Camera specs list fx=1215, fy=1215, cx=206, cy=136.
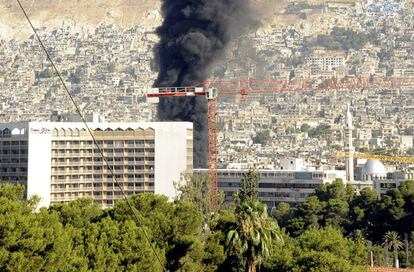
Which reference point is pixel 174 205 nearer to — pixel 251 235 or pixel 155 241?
pixel 155 241

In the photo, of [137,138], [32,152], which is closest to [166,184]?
[137,138]

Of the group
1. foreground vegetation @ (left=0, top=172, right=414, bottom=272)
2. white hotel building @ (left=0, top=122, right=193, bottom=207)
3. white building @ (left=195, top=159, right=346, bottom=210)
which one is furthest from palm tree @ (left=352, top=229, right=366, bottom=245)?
white building @ (left=195, top=159, right=346, bottom=210)

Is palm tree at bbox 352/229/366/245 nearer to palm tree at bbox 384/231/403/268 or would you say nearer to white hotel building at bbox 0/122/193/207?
palm tree at bbox 384/231/403/268

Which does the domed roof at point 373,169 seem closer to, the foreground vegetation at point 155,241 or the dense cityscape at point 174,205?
the dense cityscape at point 174,205

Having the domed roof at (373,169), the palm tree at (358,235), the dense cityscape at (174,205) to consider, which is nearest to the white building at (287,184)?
the dense cityscape at (174,205)

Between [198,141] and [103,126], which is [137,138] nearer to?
[103,126]

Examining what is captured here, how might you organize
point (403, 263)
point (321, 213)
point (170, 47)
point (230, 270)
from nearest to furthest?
point (230, 270) < point (403, 263) < point (321, 213) < point (170, 47)
